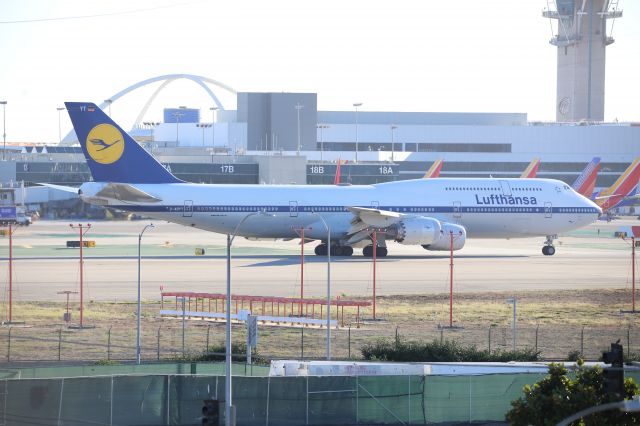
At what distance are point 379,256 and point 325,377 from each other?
33.5 metres

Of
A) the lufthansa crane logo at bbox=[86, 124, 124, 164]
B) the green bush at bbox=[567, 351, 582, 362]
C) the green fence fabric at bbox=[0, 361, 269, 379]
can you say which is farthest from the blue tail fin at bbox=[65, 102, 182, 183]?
the green bush at bbox=[567, 351, 582, 362]

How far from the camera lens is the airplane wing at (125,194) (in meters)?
50.7

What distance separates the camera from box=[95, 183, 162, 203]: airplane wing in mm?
50656

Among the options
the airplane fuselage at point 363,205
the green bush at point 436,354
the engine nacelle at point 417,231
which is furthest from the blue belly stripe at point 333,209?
the green bush at point 436,354

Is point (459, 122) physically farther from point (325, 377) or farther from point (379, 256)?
point (325, 377)

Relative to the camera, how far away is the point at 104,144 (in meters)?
51.7

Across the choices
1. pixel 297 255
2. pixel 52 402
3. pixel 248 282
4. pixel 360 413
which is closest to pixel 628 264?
pixel 297 255

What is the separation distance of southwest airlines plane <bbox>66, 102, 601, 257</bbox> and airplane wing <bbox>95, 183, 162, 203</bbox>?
5cm

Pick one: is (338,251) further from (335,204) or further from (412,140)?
(412,140)

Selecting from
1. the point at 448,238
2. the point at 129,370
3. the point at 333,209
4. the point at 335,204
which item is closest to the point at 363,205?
the point at 335,204

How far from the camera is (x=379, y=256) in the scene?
55375 millimetres

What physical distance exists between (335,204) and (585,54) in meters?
111

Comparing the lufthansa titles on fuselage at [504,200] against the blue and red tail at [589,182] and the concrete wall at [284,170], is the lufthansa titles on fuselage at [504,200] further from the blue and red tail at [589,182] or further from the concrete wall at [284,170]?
the concrete wall at [284,170]

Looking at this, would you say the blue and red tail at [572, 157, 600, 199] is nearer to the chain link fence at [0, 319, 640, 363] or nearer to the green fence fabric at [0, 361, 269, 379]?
the chain link fence at [0, 319, 640, 363]
